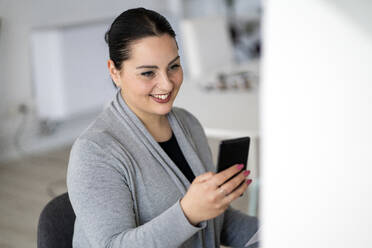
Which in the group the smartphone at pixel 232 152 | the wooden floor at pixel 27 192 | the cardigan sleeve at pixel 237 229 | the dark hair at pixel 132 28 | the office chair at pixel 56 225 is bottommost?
the wooden floor at pixel 27 192

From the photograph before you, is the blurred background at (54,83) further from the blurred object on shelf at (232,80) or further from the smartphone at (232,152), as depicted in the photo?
the smartphone at (232,152)

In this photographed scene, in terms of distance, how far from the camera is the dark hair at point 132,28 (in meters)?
1.06

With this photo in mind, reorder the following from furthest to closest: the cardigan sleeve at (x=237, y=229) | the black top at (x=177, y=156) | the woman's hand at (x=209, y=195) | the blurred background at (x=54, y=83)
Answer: the blurred background at (x=54, y=83) < the cardigan sleeve at (x=237, y=229) < the black top at (x=177, y=156) < the woman's hand at (x=209, y=195)

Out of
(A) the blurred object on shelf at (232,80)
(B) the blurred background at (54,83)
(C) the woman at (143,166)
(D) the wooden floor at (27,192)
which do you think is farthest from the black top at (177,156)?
(D) the wooden floor at (27,192)

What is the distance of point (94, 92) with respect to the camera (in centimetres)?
441

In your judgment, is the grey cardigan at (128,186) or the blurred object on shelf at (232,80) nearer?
the grey cardigan at (128,186)

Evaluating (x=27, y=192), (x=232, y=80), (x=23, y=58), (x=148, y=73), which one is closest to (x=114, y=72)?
(x=148, y=73)

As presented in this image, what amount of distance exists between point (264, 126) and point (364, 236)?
13cm

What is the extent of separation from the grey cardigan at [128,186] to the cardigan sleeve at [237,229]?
5 cm

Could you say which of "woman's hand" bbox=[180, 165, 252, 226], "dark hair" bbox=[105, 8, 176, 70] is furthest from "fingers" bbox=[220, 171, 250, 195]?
"dark hair" bbox=[105, 8, 176, 70]

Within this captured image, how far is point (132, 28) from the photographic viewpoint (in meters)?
1.07

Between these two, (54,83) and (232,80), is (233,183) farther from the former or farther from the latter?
(54,83)

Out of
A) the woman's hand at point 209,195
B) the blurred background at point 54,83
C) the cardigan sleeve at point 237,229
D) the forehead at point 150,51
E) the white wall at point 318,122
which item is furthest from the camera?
the blurred background at point 54,83

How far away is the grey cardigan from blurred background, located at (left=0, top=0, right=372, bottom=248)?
0.33 meters
